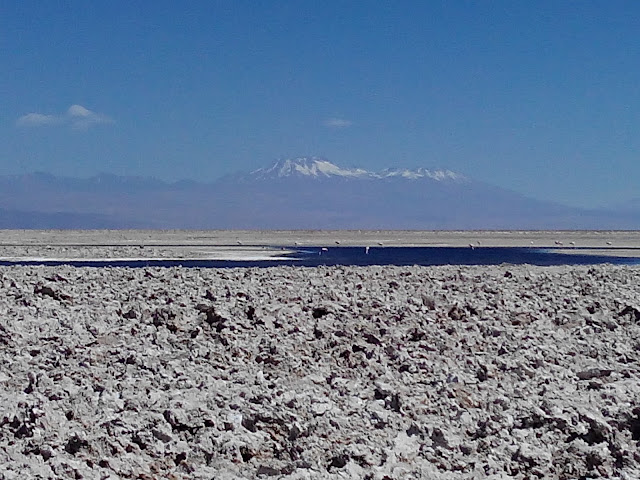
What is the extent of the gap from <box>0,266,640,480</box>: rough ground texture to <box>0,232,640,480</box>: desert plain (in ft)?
0.07

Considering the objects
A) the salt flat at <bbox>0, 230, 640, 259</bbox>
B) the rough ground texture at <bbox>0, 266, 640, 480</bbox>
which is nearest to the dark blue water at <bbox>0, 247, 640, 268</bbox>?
the salt flat at <bbox>0, 230, 640, 259</bbox>

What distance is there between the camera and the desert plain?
21.9 feet

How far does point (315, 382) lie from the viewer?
8.57 m

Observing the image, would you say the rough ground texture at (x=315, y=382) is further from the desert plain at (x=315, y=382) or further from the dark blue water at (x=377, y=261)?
the dark blue water at (x=377, y=261)

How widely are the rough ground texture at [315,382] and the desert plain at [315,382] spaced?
0.02 metres

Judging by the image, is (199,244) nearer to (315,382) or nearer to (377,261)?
(377,261)

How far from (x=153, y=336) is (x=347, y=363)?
235cm

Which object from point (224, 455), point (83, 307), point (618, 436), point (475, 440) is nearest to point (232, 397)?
point (224, 455)

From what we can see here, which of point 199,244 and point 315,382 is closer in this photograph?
point 315,382

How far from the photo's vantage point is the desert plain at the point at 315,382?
6680mm

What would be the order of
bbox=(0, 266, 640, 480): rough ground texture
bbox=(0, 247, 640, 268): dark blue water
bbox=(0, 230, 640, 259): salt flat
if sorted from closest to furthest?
bbox=(0, 266, 640, 480): rough ground texture → bbox=(0, 247, 640, 268): dark blue water → bbox=(0, 230, 640, 259): salt flat

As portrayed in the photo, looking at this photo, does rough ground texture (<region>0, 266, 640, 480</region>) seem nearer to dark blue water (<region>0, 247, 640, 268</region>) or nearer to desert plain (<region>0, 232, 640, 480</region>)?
desert plain (<region>0, 232, 640, 480</region>)

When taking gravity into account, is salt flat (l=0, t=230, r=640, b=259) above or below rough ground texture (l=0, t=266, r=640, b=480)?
above

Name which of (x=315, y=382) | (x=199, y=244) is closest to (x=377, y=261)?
(x=199, y=244)
